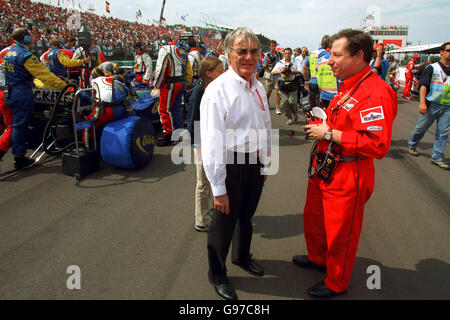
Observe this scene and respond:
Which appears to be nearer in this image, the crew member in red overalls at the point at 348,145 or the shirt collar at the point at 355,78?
the crew member in red overalls at the point at 348,145

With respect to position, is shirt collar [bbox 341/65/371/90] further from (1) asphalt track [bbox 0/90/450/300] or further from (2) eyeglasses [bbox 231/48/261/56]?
(1) asphalt track [bbox 0/90/450/300]

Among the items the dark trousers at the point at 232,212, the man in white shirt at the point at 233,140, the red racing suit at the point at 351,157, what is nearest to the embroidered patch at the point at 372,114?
the red racing suit at the point at 351,157

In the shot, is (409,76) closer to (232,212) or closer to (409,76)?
(409,76)

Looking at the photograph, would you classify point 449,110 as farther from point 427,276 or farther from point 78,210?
point 78,210

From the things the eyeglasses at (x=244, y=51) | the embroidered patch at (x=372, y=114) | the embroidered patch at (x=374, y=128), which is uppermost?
the eyeglasses at (x=244, y=51)

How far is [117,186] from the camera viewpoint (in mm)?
4215

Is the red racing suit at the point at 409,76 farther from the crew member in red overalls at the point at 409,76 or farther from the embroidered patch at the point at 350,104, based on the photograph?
the embroidered patch at the point at 350,104

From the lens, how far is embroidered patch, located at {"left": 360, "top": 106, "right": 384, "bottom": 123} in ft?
6.07

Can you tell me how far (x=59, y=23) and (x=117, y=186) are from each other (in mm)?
24242

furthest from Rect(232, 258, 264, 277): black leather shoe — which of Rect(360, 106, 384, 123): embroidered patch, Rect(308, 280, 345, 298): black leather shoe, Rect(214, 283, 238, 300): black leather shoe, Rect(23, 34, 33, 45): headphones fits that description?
Rect(23, 34, 33, 45): headphones

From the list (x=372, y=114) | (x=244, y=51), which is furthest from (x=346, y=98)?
(x=244, y=51)

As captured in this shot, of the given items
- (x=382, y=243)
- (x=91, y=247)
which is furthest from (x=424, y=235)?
(x=91, y=247)

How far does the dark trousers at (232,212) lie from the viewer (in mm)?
2082

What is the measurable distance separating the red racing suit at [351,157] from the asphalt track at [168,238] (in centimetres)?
47
